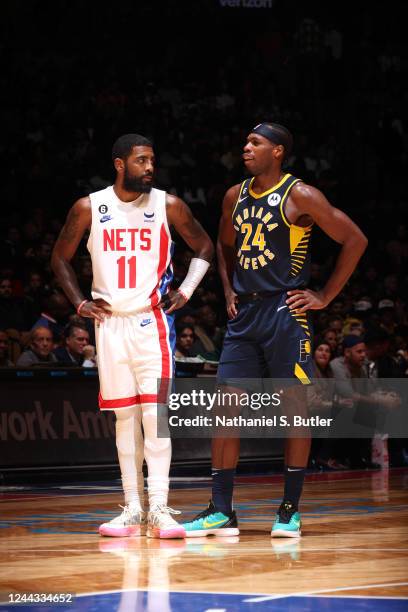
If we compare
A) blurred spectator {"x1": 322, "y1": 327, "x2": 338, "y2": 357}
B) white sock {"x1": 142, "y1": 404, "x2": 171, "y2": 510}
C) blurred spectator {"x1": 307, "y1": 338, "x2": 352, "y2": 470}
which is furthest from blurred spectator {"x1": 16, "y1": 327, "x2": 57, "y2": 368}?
white sock {"x1": 142, "y1": 404, "x2": 171, "y2": 510}

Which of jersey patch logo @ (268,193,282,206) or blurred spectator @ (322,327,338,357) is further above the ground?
jersey patch logo @ (268,193,282,206)

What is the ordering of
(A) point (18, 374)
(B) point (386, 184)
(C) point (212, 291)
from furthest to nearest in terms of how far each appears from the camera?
(B) point (386, 184), (C) point (212, 291), (A) point (18, 374)

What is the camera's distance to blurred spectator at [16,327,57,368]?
1070 cm

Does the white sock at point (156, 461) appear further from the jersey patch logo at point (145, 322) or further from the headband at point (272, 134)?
the headband at point (272, 134)

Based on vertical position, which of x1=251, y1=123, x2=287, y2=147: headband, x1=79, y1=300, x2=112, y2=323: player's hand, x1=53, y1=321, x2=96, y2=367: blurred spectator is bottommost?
x1=53, y1=321, x2=96, y2=367: blurred spectator

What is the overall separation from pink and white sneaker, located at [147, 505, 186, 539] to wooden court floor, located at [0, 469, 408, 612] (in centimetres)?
7

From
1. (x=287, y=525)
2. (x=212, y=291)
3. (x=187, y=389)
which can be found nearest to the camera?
(x=287, y=525)

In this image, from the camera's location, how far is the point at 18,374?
10180 mm

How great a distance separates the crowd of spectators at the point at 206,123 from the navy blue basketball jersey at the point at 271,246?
581 cm

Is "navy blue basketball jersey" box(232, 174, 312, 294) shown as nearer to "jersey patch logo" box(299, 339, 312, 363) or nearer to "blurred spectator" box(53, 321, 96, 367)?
"jersey patch logo" box(299, 339, 312, 363)

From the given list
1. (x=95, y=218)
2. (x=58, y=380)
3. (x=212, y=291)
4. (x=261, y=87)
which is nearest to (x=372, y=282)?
(x=212, y=291)

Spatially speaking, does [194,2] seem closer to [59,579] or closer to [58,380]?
[58,380]

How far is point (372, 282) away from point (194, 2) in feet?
21.2

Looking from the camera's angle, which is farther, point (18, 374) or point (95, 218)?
point (18, 374)
